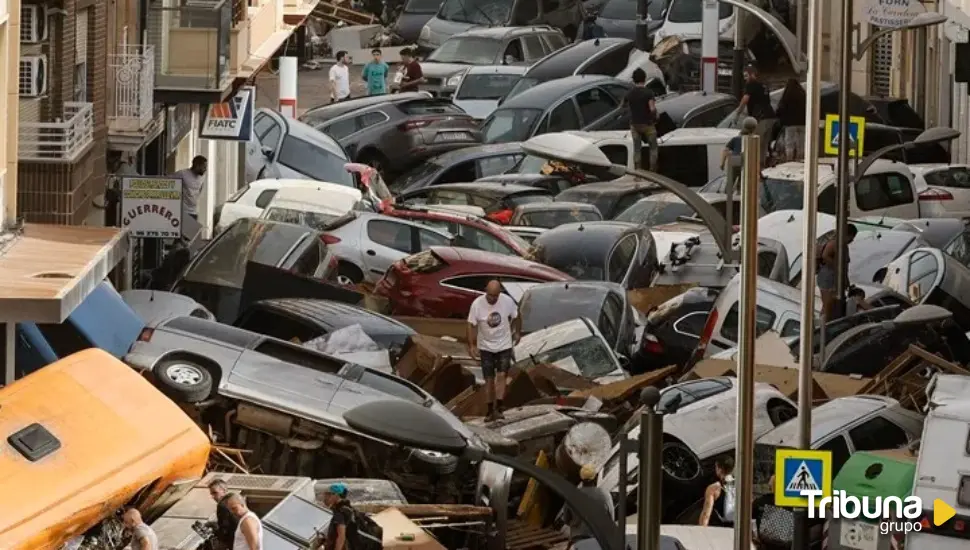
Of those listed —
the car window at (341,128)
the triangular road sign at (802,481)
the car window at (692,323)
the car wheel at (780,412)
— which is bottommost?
the car wheel at (780,412)

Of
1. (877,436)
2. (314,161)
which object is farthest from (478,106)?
(877,436)

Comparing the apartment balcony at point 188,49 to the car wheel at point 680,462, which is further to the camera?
the apartment balcony at point 188,49

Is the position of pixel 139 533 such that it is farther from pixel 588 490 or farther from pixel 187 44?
pixel 187 44

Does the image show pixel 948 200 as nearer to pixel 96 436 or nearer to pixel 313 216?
pixel 313 216

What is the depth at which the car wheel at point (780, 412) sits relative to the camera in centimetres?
2148

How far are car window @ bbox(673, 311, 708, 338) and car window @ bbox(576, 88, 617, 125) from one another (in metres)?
17.2

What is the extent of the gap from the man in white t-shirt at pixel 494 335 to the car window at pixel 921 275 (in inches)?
264

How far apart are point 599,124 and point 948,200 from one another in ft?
26.2

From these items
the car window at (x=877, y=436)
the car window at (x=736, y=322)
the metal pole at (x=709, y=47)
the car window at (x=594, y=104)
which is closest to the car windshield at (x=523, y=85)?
the car window at (x=594, y=104)

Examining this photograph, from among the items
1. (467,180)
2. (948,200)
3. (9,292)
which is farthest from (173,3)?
(9,292)

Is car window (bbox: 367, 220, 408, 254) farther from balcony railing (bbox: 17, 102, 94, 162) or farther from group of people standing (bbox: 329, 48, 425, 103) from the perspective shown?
group of people standing (bbox: 329, 48, 425, 103)

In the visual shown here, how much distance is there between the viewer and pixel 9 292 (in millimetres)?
19031

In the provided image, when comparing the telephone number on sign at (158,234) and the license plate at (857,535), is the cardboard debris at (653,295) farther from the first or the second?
the license plate at (857,535)

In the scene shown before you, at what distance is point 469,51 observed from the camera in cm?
5288
